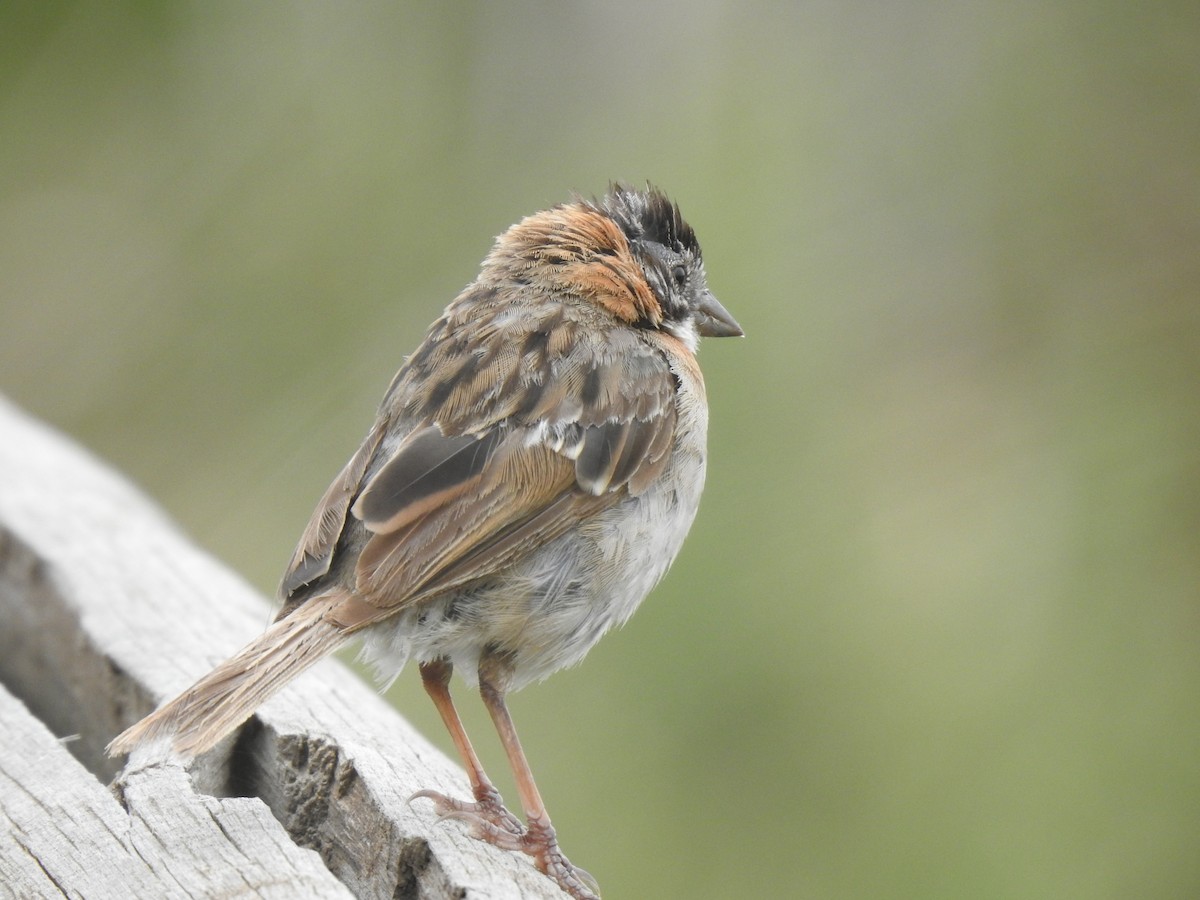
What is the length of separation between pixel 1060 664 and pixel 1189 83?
3.08m

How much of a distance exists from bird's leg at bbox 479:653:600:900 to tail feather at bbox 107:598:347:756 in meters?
0.54

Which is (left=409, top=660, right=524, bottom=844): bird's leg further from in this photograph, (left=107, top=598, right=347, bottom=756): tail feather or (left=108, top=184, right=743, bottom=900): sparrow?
(left=107, top=598, right=347, bottom=756): tail feather

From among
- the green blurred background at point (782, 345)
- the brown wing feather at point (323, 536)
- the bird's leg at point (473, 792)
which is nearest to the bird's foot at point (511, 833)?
the bird's leg at point (473, 792)

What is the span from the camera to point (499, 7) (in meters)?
8.19

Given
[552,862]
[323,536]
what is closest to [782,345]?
[323,536]

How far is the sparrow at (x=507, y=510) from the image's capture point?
3162 millimetres

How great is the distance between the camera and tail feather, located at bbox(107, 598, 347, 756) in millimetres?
2605

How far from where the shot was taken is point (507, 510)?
10.9ft

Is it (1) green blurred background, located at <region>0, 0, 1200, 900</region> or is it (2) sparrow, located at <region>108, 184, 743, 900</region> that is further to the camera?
(1) green blurred background, located at <region>0, 0, 1200, 900</region>

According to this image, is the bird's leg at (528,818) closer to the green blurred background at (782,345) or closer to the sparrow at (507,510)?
the sparrow at (507,510)

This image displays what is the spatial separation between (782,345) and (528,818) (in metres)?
3.76

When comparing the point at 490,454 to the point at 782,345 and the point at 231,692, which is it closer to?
the point at 231,692

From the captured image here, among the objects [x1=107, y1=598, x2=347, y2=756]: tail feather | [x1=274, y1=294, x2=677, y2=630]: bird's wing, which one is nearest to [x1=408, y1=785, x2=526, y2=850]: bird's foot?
[x1=107, y1=598, x2=347, y2=756]: tail feather

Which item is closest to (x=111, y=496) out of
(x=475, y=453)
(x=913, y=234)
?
(x=475, y=453)
